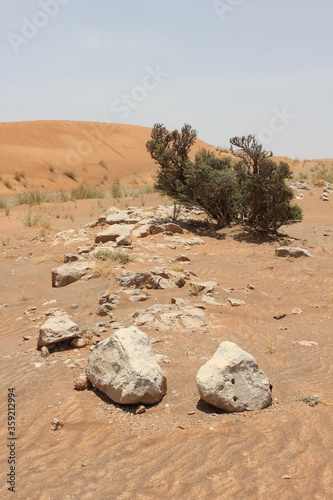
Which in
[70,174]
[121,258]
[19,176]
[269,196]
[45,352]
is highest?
[269,196]

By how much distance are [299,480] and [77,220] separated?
11255 mm

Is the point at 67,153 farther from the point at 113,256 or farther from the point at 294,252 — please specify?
the point at 294,252

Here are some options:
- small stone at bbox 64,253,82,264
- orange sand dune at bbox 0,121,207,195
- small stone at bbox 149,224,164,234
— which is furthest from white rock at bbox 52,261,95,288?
orange sand dune at bbox 0,121,207,195

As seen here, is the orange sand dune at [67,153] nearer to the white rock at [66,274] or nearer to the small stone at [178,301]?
the white rock at [66,274]

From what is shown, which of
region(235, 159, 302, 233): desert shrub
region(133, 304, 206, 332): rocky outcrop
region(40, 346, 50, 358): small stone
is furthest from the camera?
region(235, 159, 302, 233): desert shrub

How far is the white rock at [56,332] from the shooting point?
4641 millimetres

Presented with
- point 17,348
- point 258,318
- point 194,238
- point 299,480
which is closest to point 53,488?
point 299,480

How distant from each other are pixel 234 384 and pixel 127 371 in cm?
84

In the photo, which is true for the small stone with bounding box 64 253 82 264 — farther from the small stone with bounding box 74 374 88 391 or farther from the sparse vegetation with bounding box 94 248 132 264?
the small stone with bounding box 74 374 88 391

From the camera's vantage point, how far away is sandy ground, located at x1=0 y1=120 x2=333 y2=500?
8.98ft

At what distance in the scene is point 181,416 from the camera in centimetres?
344

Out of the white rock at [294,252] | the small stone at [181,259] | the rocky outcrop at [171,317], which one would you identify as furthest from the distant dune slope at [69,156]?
the rocky outcrop at [171,317]

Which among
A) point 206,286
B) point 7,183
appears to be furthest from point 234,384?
point 7,183

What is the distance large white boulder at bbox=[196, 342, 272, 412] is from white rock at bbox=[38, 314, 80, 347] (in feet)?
5.72
